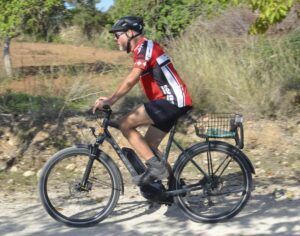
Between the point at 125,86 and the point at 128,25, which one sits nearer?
the point at 125,86

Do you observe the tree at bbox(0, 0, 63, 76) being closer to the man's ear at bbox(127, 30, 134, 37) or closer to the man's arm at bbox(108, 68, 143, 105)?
the man's ear at bbox(127, 30, 134, 37)

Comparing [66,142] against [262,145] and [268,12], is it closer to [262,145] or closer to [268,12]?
[262,145]

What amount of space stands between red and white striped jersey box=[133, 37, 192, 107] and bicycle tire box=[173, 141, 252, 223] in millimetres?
559

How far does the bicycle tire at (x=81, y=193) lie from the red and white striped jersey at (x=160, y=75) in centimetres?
83

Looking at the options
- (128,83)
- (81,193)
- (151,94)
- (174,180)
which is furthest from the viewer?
(81,193)

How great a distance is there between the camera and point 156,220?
594 cm

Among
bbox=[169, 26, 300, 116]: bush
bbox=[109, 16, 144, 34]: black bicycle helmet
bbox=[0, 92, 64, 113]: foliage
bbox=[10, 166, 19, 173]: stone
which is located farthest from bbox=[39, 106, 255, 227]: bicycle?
bbox=[169, 26, 300, 116]: bush

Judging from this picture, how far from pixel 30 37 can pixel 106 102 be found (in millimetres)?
10792

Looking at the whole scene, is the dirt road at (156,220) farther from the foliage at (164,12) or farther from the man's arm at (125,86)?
the foliage at (164,12)

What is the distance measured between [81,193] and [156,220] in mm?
793

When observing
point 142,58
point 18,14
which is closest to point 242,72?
point 142,58

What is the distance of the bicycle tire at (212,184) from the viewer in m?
5.89

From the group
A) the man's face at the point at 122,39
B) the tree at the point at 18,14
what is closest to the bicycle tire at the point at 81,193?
the man's face at the point at 122,39

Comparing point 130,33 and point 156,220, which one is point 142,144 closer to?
point 156,220
